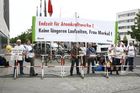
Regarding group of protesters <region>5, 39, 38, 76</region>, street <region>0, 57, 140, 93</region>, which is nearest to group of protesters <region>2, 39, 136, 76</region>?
group of protesters <region>5, 39, 38, 76</region>

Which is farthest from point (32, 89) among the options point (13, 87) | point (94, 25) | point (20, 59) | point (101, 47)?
point (101, 47)

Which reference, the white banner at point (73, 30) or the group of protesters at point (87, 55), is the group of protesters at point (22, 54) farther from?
the white banner at point (73, 30)

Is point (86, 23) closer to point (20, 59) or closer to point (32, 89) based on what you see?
point (20, 59)

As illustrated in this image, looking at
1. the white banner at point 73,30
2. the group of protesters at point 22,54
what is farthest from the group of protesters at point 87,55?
the white banner at point 73,30

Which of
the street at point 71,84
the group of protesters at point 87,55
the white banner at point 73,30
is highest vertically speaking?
the white banner at point 73,30

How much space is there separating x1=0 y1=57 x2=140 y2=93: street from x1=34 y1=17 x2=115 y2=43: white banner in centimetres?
179

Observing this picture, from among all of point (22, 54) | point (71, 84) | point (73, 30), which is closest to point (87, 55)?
point (73, 30)

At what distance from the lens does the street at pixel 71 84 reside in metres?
14.4

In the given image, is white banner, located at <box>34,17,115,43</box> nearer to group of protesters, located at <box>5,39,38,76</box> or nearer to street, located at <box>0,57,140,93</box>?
group of protesters, located at <box>5,39,38,76</box>

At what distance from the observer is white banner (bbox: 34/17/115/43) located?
18209 millimetres

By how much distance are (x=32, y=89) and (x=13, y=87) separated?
0.77 metres

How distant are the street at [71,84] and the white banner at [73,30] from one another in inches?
70.4

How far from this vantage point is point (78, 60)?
1878 cm

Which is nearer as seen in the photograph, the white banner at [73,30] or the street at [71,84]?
the street at [71,84]
